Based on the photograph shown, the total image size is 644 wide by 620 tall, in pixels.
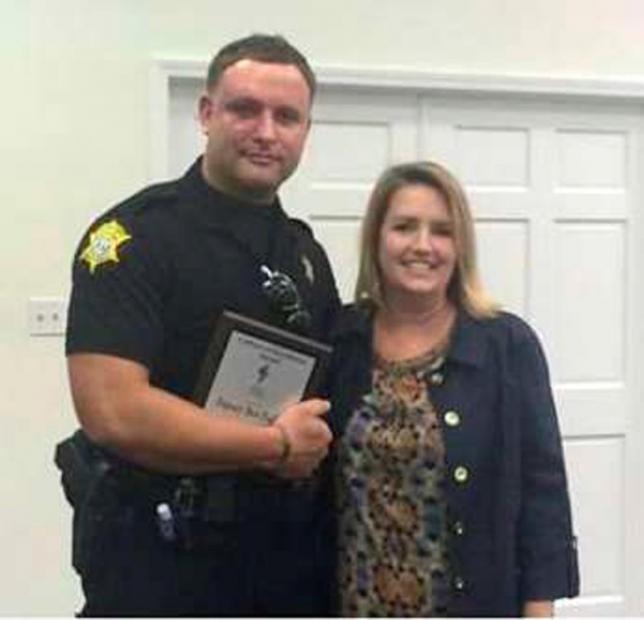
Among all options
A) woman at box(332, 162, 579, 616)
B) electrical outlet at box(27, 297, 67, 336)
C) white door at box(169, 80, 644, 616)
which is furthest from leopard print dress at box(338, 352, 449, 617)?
white door at box(169, 80, 644, 616)

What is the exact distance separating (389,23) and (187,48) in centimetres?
63

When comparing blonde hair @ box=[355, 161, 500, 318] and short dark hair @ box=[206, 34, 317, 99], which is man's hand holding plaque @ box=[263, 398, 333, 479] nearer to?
blonde hair @ box=[355, 161, 500, 318]

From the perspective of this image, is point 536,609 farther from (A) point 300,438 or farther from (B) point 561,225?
(B) point 561,225

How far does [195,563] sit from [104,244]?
52 cm

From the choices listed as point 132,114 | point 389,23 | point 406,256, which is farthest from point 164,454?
point 389,23

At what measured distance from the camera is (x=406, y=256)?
190cm

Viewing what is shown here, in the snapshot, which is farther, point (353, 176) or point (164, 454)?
point (353, 176)

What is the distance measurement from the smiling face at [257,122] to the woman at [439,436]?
0.21 metres

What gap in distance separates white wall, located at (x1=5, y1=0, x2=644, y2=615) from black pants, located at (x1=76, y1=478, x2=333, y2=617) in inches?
61.2

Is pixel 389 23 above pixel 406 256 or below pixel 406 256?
above

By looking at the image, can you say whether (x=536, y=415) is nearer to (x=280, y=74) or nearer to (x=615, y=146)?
(x=280, y=74)

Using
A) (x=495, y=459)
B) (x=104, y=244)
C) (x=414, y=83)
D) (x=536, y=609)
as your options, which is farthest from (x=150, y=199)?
(x=414, y=83)

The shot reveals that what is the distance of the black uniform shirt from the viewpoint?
1738 millimetres

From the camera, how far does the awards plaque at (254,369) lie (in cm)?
175
